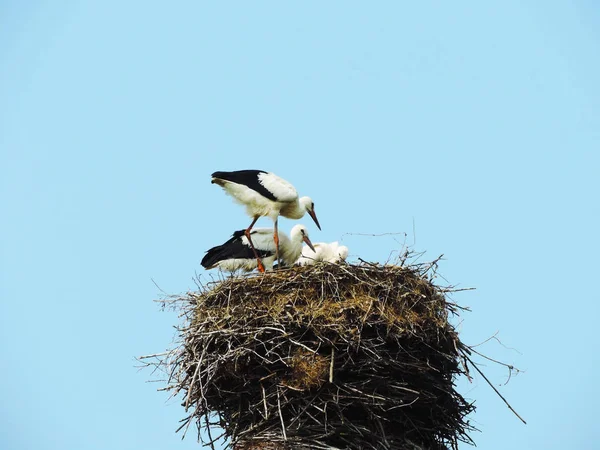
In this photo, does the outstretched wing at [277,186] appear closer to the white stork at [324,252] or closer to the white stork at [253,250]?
the white stork at [253,250]

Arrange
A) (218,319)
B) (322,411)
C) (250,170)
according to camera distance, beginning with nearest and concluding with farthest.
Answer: (322,411) → (218,319) → (250,170)

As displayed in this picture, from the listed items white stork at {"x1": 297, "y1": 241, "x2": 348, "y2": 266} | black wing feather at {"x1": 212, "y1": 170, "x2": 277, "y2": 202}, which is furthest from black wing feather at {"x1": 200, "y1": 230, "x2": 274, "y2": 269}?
black wing feather at {"x1": 212, "y1": 170, "x2": 277, "y2": 202}

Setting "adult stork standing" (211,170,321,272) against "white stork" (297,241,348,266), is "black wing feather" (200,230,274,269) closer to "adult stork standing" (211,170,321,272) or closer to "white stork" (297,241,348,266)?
"adult stork standing" (211,170,321,272)

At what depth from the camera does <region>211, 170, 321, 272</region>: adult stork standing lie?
1061 centimetres

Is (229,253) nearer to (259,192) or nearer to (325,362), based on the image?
(259,192)

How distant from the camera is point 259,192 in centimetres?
1066

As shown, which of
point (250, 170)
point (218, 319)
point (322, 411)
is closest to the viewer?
point (322, 411)

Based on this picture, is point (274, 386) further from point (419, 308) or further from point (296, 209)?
point (296, 209)

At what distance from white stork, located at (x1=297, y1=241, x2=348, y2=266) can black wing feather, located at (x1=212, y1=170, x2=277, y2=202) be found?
0.74 m

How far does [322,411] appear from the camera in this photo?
7.77m

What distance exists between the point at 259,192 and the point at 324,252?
1.00 m

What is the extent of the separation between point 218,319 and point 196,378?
1.82ft

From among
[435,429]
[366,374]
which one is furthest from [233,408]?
[435,429]

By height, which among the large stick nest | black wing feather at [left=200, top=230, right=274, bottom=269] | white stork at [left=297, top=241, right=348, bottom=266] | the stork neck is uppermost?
the stork neck
